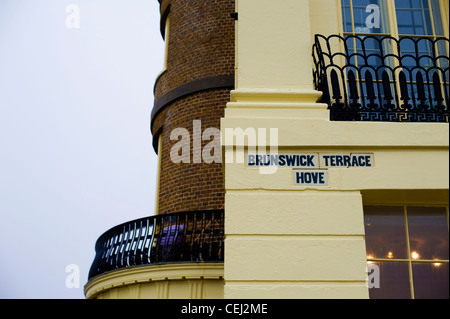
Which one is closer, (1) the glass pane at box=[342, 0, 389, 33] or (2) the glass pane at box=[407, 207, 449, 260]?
(2) the glass pane at box=[407, 207, 449, 260]

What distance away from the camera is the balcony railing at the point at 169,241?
1023 centimetres

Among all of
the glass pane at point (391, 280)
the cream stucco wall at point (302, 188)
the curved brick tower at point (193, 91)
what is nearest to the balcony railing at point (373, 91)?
the cream stucco wall at point (302, 188)

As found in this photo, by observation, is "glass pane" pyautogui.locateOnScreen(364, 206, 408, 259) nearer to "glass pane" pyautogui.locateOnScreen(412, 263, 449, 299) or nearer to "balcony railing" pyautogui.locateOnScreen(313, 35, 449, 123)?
"glass pane" pyautogui.locateOnScreen(412, 263, 449, 299)

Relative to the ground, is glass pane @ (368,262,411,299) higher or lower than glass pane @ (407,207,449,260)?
lower

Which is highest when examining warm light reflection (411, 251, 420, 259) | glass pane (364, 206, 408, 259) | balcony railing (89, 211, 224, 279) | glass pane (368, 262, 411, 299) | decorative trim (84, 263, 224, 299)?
balcony railing (89, 211, 224, 279)

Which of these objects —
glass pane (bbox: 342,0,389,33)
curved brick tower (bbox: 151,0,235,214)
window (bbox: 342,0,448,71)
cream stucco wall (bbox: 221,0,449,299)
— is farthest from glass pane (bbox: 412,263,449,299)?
curved brick tower (bbox: 151,0,235,214)

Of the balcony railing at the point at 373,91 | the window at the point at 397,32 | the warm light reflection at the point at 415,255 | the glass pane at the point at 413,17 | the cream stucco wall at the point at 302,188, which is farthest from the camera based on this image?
the glass pane at the point at 413,17

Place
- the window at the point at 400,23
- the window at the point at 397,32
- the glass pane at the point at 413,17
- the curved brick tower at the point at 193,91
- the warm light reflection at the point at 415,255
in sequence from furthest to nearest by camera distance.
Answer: the curved brick tower at the point at 193,91 < the glass pane at the point at 413,17 < the window at the point at 400,23 < the window at the point at 397,32 < the warm light reflection at the point at 415,255

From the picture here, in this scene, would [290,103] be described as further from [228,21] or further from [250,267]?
[228,21]

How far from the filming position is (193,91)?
41.3 feet

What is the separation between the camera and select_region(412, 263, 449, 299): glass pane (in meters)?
5.20

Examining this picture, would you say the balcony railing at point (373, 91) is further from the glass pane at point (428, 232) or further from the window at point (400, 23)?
the glass pane at point (428, 232)

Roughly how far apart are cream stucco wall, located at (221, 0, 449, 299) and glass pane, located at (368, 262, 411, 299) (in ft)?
1.54

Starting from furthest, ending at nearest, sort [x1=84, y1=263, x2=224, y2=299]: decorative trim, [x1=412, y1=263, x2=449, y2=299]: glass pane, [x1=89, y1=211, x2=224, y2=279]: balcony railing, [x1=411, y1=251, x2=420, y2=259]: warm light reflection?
[x1=89, y1=211, x2=224, y2=279]: balcony railing → [x1=84, y1=263, x2=224, y2=299]: decorative trim → [x1=411, y1=251, x2=420, y2=259]: warm light reflection → [x1=412, y1=263, x2=449, y2=299]: glass pane
